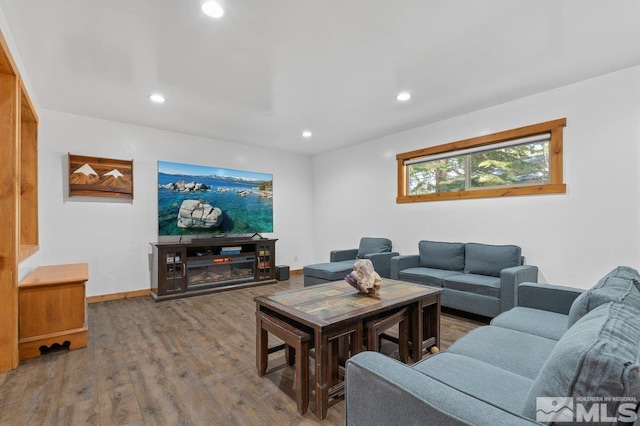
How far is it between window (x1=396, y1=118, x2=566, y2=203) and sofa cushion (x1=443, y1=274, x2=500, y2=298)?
108cm

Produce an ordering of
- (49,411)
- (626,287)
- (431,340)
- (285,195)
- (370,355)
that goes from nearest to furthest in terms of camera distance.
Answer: (370,355)
(626,287)
(49,411)
(431,340)
(285,195)

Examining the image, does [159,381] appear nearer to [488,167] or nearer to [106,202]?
[106,202]

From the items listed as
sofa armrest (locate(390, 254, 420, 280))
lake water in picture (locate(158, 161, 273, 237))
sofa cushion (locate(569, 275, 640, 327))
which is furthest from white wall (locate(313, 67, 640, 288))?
lake water in picture (locate(158, 161, 273, 237))

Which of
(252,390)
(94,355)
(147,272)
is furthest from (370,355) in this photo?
(147,272)

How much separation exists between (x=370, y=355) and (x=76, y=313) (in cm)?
282

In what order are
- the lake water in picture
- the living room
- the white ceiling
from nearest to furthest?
the white ceiling → the living room → the lake water in picture

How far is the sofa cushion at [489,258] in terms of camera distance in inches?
132

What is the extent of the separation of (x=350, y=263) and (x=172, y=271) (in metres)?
2.59

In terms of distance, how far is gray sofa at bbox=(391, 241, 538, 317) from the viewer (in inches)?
119

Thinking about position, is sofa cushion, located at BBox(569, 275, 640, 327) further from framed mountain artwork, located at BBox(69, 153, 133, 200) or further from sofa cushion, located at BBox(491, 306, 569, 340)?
framed mountain artwork, located at BBox(69, 153, 133, 200)

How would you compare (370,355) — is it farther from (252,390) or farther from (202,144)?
(202,144)

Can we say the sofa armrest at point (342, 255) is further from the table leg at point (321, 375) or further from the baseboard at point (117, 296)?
the table leg at point (321, 375)

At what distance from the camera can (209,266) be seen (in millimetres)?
4832

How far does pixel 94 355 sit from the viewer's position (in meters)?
2.53
